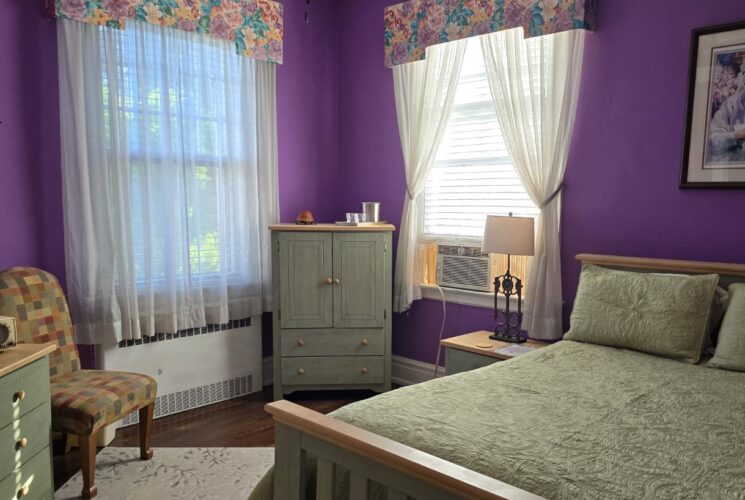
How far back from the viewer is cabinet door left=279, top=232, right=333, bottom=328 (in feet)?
11.7

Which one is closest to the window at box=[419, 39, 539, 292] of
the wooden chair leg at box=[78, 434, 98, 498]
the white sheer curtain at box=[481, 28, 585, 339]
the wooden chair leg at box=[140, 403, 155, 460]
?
the white sheer curtain at box=[481, 28, 585, 339]

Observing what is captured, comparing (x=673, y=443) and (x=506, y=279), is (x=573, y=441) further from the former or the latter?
(x=506, y=279)

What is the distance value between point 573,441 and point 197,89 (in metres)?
2.86

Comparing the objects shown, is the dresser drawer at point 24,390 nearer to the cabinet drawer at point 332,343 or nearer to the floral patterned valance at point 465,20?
the cabinet drawer at point 332,343

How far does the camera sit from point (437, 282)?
3.84m

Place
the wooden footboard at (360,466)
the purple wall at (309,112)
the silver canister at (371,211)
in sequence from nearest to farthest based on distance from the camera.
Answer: the wooden footboard at (360,466)
the silver canister at (371,211)
the purple wall at (309,112)

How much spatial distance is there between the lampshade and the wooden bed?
1.71 meters

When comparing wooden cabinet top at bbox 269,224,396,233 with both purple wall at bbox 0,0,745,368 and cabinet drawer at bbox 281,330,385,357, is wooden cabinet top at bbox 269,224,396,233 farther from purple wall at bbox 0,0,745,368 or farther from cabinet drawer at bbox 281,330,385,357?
purple wall at bbox 0,0,745,368

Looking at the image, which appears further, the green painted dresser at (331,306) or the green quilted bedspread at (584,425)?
the green painted dresser at (331,306)

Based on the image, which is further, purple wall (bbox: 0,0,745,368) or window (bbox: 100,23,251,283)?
window (bbox: 100,23,251,283)

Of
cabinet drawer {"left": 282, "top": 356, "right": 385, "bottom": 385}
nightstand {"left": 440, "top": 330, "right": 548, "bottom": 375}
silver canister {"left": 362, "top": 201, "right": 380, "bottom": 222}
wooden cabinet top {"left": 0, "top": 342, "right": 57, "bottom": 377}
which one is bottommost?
cabinet drawer {"left": 282, "top": 356, "right": 385, "bottom": 385}

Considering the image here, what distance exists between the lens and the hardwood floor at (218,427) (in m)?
2.93

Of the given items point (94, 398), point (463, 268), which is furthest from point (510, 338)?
point (94, 398)

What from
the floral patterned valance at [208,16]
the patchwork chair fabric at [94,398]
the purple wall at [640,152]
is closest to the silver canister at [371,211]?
the floral patterned valance at [208,16]
